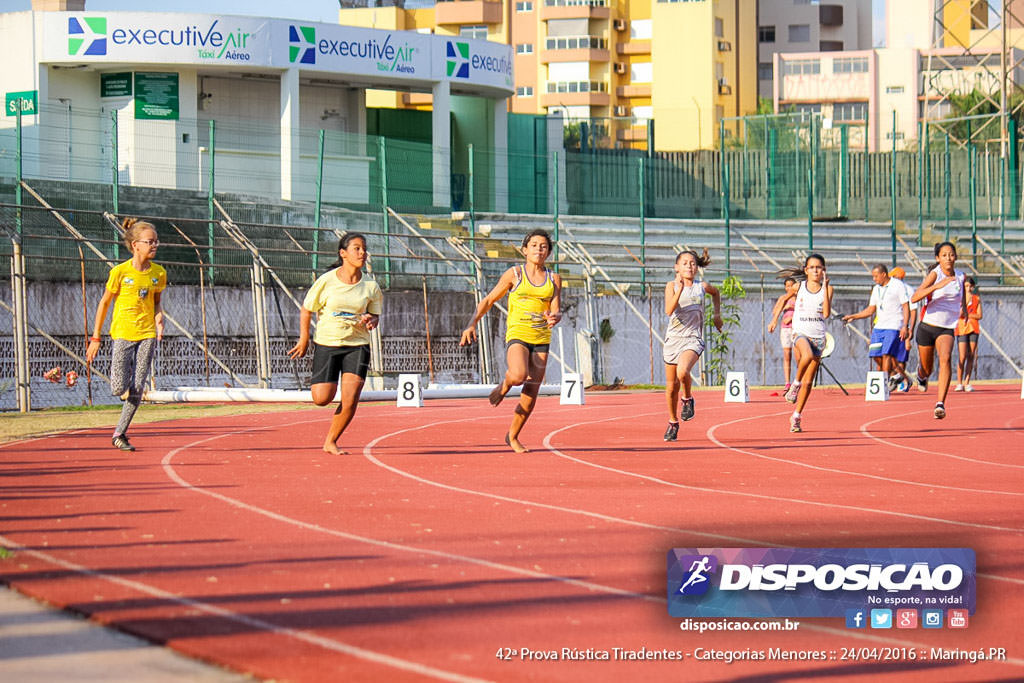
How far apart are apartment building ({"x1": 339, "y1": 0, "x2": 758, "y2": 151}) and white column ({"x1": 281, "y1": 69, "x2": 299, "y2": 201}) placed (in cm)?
3778

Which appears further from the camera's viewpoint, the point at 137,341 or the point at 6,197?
the point at 6,197

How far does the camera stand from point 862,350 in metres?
34.4

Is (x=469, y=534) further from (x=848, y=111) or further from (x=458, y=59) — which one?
(x=848, y=111)

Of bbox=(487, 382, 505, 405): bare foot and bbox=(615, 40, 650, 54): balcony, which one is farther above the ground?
bbox=(615, 40, 650, 54): balcony

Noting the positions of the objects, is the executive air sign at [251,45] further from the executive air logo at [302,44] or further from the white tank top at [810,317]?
the white tank top at [810,317]

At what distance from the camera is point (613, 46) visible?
82.0 meters

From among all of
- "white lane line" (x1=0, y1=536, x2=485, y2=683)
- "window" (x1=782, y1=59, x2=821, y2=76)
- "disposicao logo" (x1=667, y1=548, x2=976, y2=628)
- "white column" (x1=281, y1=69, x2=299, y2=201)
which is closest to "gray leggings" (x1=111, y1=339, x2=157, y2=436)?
"white lane line" (x1=0, y1=536, x2=485, y2=683)

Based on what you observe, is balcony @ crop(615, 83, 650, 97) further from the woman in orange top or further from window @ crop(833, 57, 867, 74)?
the woman in orange top

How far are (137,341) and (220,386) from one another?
11.4m

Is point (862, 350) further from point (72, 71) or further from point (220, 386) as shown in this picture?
point (72, 71)

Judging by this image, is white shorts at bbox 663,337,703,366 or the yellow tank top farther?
white shorts at bbox 663,337,703,366

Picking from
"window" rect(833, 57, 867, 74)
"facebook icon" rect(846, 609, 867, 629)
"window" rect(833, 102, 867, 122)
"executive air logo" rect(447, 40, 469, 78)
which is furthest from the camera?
"window" rect(833, 102, 867, 122)

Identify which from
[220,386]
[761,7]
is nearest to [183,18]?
[220,386]

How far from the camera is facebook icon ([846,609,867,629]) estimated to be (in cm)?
583
